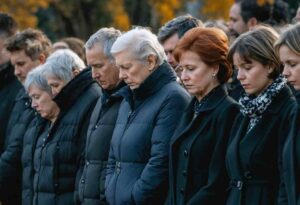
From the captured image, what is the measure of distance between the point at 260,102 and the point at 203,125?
62 cm

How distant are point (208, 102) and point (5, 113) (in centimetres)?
447

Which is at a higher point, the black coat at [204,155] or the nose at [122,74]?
the nose at [122,74]

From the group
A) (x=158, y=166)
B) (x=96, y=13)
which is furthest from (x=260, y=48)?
(x=96, y=13)

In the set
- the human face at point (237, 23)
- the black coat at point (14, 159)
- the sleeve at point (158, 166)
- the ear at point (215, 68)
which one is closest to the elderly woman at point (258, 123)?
the ear at point (215, 68)

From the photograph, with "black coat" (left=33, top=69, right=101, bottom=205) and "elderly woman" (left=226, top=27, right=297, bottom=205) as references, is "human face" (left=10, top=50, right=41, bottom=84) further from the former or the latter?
"elderly woman" (left=226, top=27, right=297, bottom=205)

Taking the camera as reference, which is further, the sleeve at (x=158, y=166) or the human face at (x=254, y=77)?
the sleeve at (x=158, y=166)

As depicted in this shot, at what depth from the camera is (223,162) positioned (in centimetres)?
792

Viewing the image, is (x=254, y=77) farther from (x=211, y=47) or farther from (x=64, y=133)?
(x=64, y=133)

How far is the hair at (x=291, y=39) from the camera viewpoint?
730 centimetres

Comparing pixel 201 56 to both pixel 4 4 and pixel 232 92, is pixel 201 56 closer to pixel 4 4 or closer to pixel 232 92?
pixel 232 92


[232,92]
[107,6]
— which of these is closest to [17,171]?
[232,92]

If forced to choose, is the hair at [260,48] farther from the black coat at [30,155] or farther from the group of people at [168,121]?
the black coat at [30,155]

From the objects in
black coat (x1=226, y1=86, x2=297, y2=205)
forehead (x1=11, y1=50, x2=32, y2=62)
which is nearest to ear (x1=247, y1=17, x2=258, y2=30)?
forehead (x1=11, y1=50, x2=32, y2=62)

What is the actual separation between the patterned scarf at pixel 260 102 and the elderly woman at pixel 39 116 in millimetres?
3172
